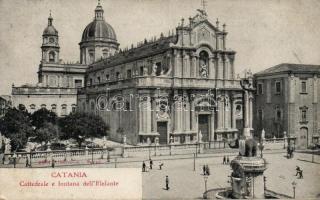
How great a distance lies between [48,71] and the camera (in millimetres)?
44719

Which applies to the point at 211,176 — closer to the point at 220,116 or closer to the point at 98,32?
the point at 220,116

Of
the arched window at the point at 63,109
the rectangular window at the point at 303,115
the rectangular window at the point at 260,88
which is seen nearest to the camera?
the rectangular window at the point at 303,115

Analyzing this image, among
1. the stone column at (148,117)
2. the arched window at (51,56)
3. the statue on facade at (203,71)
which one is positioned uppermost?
the arched window at (51,56)

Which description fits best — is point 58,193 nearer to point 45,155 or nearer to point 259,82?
point 45,155

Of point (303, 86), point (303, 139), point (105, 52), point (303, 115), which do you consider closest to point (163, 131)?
point (303, 139)

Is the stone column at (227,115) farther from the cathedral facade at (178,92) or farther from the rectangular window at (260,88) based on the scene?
the rectangular window at (260,88)

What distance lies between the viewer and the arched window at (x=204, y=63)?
103 feet

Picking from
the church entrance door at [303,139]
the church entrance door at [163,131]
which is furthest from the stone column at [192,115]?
the church entrance door at [303,139]

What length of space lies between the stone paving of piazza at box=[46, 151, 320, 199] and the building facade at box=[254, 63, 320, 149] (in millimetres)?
4867

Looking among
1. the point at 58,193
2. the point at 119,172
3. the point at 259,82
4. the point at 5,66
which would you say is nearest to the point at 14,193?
the point at 58,193

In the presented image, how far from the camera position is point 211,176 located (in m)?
18.5

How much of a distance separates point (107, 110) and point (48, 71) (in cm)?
1444

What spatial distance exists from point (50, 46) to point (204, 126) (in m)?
23.2

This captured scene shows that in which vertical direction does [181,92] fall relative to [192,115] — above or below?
above
